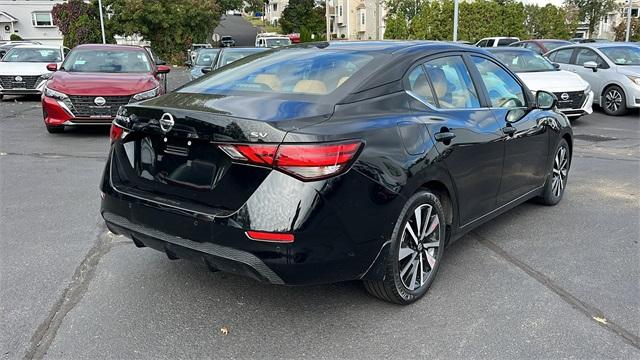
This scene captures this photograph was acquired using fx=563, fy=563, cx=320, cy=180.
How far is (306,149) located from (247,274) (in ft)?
2.45

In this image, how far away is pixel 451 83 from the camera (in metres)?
4.10

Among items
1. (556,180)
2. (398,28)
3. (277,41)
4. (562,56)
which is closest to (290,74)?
(556,180)

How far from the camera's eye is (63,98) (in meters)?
9.19

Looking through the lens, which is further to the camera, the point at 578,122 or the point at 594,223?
the point at 578,122

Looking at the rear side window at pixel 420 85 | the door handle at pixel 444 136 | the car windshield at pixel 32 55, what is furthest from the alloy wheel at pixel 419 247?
the car windshield at pixel 32 55

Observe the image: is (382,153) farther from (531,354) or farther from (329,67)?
(531,354)

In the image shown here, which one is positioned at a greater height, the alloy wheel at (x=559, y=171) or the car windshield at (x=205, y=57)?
the car windshield at (x=205, y=57)

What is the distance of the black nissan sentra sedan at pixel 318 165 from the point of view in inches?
115

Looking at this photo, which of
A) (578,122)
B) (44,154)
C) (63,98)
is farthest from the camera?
(578,122)

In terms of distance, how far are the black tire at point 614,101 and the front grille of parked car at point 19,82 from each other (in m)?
14.2

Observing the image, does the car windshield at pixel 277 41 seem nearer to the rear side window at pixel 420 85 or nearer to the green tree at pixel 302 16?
the rear side window at pixel 420 85

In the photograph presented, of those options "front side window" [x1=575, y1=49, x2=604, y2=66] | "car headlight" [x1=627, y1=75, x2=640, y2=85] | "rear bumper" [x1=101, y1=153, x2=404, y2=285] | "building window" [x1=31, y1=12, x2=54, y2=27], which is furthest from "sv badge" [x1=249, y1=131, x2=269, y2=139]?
"building window" [x1=31, y1=12, x2=54, y2=27]

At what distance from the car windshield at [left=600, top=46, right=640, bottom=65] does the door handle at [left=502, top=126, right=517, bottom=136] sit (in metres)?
10.5

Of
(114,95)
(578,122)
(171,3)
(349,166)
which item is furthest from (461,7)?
(349,166)
